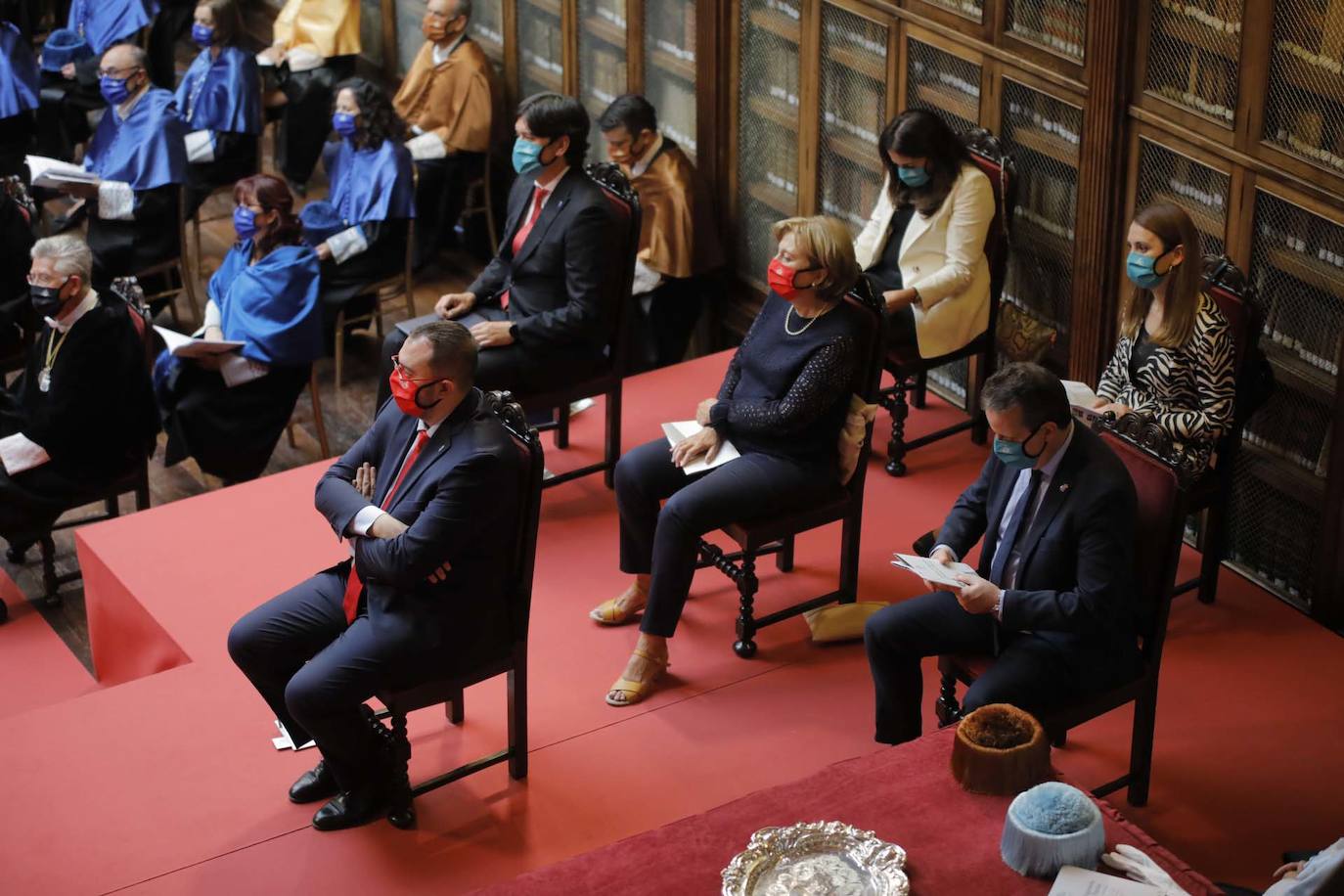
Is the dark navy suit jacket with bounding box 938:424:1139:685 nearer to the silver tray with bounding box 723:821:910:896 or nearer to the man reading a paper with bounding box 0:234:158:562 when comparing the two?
the silver tray with bounding box 723:821:910:896

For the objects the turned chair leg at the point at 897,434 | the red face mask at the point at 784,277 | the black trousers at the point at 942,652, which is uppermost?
Answer: the red face mask at the point at 784,277

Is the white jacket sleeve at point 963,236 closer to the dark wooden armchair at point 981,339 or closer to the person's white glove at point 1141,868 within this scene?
the dark wooden armchair at point 981,339

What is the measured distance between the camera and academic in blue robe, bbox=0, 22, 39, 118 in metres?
8.70

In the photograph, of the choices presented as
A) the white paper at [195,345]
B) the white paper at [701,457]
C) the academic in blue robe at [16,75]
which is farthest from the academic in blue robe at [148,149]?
the white paper at [701,457]

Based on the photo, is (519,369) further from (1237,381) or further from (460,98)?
(460,98)

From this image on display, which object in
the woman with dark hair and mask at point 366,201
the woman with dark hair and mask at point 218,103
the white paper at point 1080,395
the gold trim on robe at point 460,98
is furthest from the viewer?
the woman with dark hair and mask at point 218,103

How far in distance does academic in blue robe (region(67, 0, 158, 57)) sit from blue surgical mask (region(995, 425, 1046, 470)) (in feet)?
22.4

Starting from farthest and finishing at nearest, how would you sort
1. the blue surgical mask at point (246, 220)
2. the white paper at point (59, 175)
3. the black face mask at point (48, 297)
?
1. the white paper at point (59, 175)
2. the blue surgical mask at point (246, 220)
3. the black face mask at point (48, 297)

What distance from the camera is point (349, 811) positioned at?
425 centimetres

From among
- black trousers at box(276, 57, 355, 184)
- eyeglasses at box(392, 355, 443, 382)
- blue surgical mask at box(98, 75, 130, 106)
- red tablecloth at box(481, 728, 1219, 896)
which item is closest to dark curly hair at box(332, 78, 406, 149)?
blue surgical mask at box(98, 75, 130, 106)

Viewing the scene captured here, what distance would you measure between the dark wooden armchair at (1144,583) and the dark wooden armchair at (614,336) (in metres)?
1.78

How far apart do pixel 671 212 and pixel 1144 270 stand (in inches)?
98.1

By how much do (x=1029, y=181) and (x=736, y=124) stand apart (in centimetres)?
155

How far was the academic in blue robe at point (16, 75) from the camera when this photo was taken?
28.5ft
